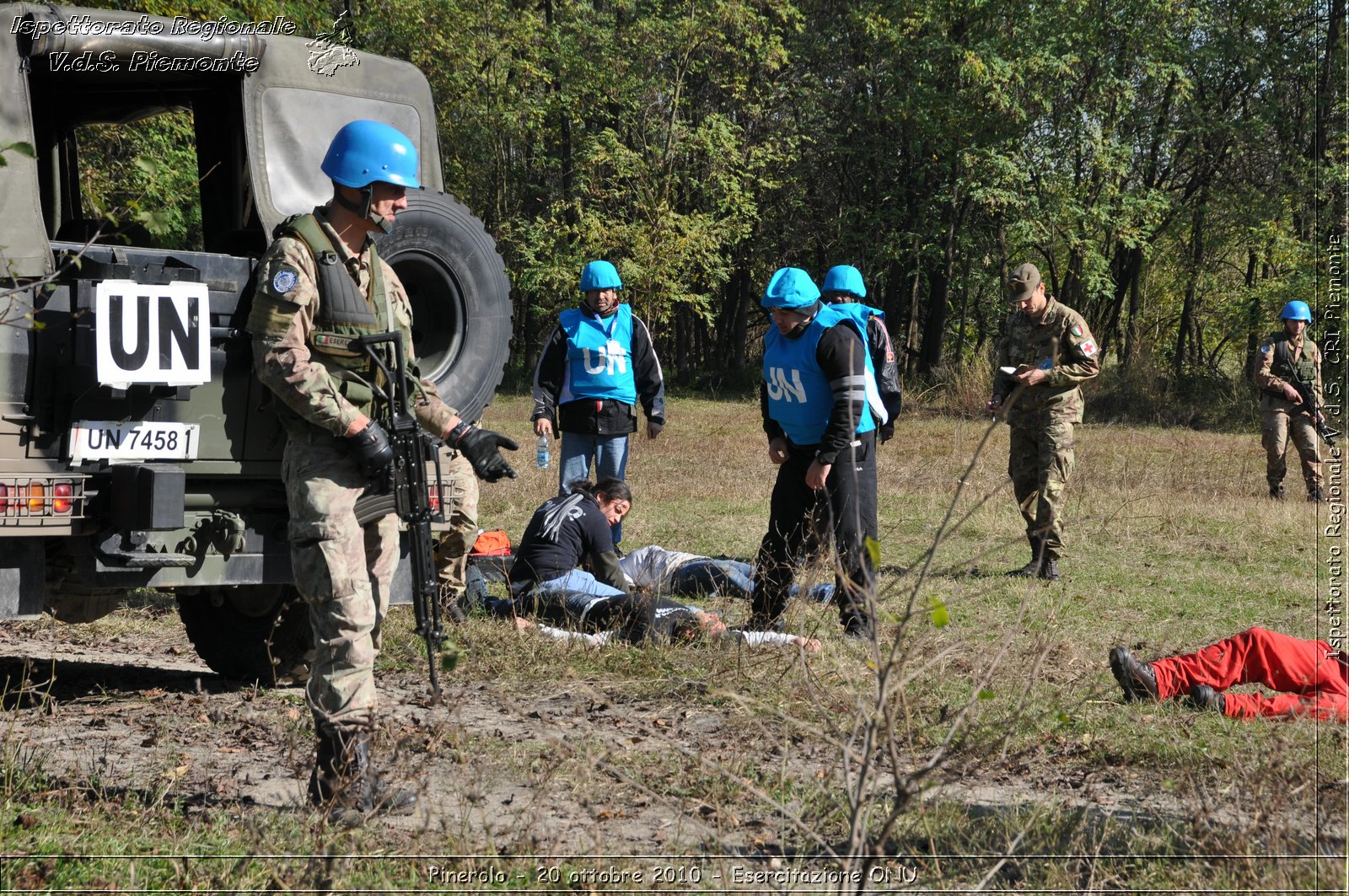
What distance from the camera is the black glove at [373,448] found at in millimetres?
3980

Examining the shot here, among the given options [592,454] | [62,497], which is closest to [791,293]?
[592,454]

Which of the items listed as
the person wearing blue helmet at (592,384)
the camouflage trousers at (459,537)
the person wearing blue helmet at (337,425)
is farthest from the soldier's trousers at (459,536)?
the person wearing blue helmet at (337,425)

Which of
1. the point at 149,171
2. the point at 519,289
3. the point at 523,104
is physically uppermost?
the point at 523,104

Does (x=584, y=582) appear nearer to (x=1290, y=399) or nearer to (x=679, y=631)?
(x=679, y=631)

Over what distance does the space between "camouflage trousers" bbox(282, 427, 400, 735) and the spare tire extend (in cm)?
166

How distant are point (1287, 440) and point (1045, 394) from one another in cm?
526

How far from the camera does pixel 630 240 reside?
29188 mm

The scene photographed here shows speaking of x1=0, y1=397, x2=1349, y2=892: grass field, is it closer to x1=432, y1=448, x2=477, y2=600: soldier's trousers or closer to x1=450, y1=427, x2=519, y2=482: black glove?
x1=432, y1=448, x2=477, y2=600: soldier's trousers

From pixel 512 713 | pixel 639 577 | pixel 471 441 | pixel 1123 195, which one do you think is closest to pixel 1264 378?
pixel 639 577

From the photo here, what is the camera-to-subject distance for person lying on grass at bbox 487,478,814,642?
6336 millimetres

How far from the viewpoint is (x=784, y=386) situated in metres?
6.91

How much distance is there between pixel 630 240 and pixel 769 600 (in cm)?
2305

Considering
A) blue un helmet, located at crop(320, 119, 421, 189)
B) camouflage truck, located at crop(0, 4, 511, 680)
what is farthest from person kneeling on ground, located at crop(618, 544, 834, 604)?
blue un helmet, located at crop(320, 119, 421, 189)

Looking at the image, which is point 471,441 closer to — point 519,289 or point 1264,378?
point 1264,378
